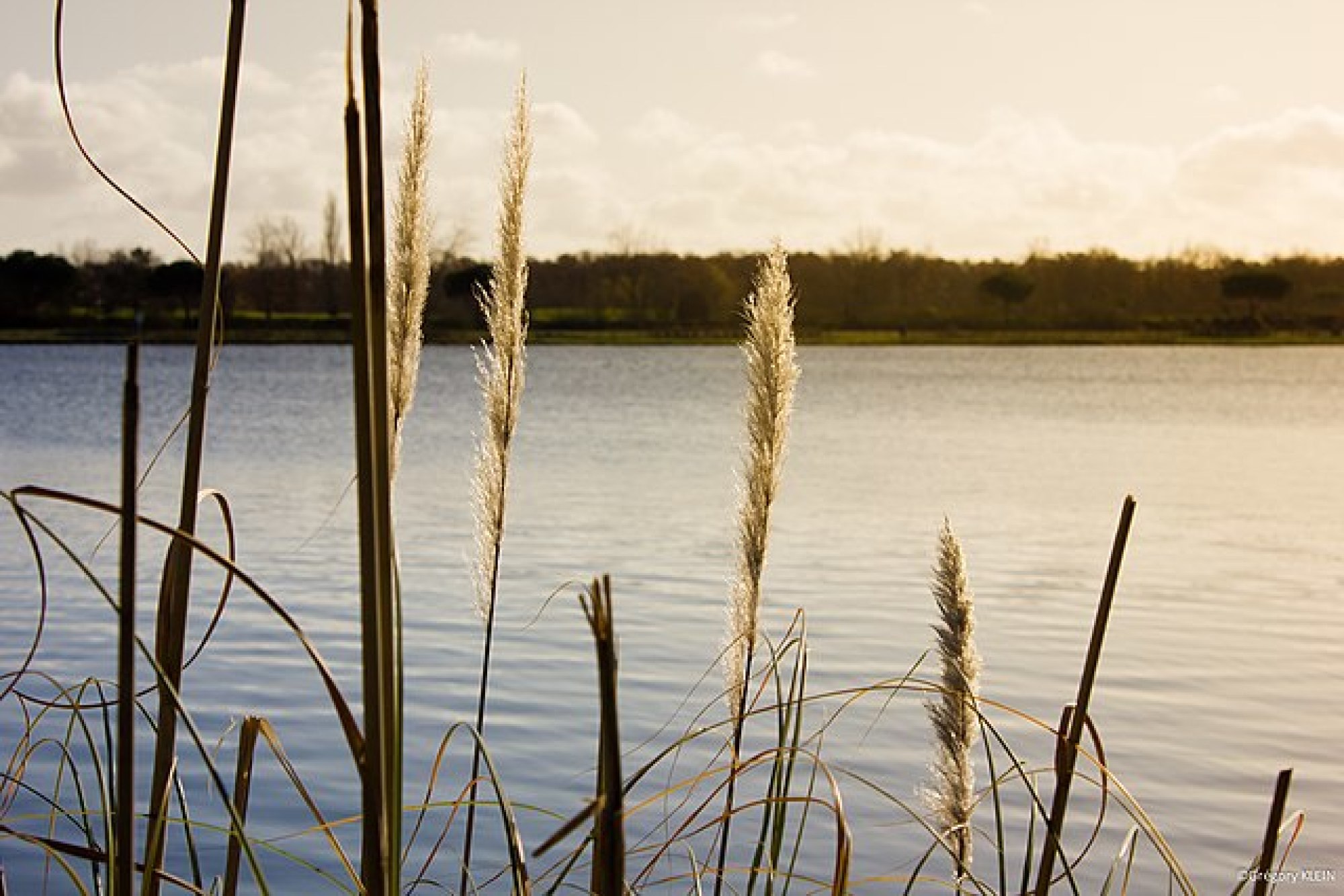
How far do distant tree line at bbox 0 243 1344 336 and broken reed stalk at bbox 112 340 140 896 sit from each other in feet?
214

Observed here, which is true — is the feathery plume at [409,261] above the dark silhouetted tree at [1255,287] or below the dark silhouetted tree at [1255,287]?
below

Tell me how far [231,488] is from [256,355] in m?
54.2

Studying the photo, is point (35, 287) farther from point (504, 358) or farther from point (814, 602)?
point (504, 358)

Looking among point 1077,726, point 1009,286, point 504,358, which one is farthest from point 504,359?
point 1009,286

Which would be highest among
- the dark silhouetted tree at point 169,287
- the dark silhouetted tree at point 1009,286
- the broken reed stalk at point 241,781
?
the dark silhouetted tree at point 1009,286

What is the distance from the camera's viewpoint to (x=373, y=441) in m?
1.07

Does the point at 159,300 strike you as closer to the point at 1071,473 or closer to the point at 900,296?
the point at 900,296

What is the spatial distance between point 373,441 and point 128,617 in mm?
316

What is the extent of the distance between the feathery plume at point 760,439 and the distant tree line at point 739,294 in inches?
2505

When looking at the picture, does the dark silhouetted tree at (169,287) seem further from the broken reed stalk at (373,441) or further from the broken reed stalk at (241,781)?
the broken reed stalk at (373,441)

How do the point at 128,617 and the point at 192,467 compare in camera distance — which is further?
the point at 192,467

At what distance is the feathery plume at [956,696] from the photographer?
2080 millimetres

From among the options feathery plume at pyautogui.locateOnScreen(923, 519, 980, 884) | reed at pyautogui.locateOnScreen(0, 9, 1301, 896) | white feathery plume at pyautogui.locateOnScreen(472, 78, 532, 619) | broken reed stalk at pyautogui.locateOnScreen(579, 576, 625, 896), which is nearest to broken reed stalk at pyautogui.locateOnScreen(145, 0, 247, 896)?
reed at pyautogui.locateOnScreen(0, 9, 1301, 896)

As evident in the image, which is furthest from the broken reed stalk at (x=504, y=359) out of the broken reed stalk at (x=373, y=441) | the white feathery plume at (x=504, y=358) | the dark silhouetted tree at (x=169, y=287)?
the dark silhouetted tree at (x=169, y=287)
